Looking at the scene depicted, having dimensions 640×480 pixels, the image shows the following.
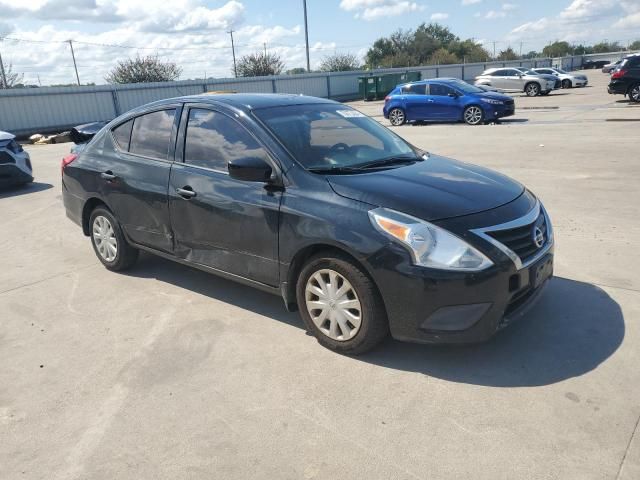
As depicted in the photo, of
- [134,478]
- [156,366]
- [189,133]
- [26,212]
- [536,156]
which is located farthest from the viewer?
[536,156]

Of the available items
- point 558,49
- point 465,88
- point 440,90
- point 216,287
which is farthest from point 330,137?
point 558,49

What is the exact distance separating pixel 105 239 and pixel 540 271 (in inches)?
159

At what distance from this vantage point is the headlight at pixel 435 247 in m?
3.16

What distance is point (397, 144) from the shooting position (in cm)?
468

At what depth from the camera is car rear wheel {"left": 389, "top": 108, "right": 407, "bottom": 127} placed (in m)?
20.2

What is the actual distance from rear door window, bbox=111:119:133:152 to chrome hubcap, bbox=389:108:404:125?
1608 centimetres

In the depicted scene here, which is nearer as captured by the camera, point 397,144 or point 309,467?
point 309,467

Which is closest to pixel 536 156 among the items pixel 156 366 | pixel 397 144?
pixel 397 144

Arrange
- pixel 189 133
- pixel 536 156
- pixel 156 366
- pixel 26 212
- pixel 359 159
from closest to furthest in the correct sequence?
pixel 156 366, pixel 359 159, pixel 189 133, pixel 26 212, pixel 536 156

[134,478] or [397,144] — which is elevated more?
[397,144]

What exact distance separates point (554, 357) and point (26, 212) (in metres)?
7.94

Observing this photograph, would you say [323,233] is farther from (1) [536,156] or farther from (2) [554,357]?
(1) [536,156]

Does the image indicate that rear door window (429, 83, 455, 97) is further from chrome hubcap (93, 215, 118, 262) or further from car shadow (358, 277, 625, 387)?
car shadow (358, 277, 625, 387)

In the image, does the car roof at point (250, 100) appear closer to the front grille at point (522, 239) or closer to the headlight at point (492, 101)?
the front grille at point (522, 239)
